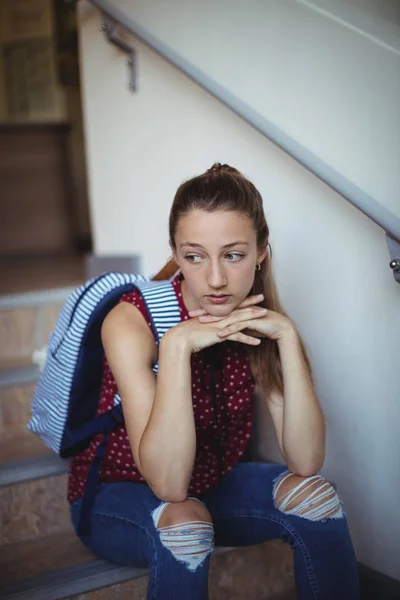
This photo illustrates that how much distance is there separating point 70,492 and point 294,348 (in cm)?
60

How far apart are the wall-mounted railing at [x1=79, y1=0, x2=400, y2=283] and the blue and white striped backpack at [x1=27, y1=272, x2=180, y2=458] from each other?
0.39m

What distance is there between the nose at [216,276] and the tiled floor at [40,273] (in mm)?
1488

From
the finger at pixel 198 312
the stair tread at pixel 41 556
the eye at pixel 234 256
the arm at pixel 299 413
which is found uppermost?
the eye at pixel 234 256

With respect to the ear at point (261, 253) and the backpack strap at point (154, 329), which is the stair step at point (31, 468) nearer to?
the backpack strap at point (154, 329)

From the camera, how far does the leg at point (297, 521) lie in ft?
4.26

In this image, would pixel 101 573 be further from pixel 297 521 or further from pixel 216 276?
pixel 216 276

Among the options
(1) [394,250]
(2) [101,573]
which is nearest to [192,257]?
(1) [394,250]

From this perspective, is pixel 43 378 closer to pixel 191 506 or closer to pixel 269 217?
pixel 191 506

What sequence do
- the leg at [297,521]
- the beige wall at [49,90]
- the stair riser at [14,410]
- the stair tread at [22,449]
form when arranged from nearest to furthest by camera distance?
the leg at [297,521]
the stair tread at [22,449]
the stair riser at [14,410]
the beige wall at [49,90]

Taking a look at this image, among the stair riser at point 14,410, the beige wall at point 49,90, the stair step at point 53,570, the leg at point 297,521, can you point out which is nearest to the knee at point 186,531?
the leg at point 297,521

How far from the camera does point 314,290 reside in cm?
169

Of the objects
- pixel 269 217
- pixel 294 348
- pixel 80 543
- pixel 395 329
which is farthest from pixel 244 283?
pixel 80 543

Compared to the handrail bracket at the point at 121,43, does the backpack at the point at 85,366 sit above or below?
below

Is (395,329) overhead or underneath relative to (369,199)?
underneath
